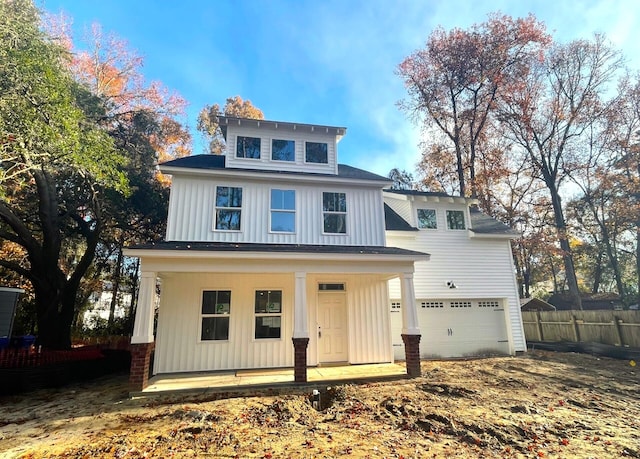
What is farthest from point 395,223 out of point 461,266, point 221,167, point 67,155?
point 67,155

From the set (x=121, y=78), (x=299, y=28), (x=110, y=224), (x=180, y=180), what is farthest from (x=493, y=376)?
(x=121, y=78)

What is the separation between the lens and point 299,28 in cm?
1121

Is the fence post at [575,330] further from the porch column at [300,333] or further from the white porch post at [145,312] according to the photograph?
the white porch post at [145,312]

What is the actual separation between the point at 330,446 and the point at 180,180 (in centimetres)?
822

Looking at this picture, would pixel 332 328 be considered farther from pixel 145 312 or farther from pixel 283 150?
pixel 283 150

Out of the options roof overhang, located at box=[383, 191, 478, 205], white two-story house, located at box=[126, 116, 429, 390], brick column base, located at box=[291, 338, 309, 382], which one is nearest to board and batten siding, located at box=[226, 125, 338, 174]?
white two-story house, located at box=[126, 116, 429, 390]

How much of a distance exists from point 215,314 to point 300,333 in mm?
3030

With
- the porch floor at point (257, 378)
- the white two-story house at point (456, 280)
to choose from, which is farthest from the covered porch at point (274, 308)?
the white two-story house at point (456, 280)

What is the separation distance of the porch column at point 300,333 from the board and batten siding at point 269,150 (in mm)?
4229

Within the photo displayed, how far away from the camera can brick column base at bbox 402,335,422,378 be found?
817 cm

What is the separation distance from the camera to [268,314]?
379 inches

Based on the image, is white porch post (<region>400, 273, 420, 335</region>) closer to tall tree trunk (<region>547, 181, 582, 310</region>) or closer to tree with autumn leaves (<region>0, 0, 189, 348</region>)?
tree with autumn leaves (<region>0, 0, 189, 348</region>)

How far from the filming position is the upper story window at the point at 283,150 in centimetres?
1089

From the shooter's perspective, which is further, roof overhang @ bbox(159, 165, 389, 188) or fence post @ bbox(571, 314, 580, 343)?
fence post @ bbox(571, 314, 580, 343)
